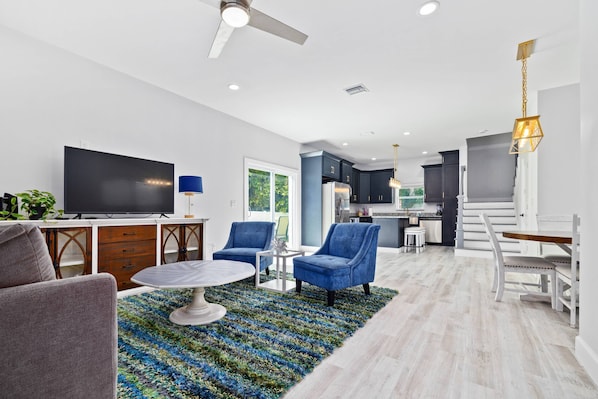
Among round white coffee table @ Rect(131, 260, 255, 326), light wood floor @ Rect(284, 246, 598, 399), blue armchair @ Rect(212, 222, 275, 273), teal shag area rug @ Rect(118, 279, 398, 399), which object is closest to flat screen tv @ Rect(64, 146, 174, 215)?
blue armchair @ Rect(212, 222, 275, 273)

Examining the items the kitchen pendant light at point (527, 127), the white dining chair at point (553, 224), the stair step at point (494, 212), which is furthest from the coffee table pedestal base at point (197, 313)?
the stair step at point (494, 212)

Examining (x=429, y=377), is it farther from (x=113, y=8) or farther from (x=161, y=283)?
(x=113, y=8)

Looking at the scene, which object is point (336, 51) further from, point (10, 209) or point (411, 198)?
point (411, 198)

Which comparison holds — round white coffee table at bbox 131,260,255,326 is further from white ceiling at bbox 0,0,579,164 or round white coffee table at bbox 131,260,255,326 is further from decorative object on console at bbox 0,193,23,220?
white ceiling at bbox 0,0,579,164

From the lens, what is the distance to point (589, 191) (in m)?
1.76

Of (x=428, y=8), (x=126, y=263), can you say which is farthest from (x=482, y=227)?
(x=126, y=263)

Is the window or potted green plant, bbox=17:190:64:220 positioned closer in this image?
potted green plant, bbox=17:190:64:220

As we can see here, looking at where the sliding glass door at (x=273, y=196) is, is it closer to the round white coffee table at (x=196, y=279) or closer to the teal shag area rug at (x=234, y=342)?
the teal shag area rug at (x=234, y=342)

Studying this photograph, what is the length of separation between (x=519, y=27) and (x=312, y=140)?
A: 4.37 m

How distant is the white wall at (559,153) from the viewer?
3590 millimetres

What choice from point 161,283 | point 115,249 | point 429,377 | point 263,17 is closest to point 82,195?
point 115,249

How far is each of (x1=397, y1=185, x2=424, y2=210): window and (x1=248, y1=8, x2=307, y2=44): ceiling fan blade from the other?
768cm

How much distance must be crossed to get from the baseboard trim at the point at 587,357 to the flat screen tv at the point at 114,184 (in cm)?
414

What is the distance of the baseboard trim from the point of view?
156cm
